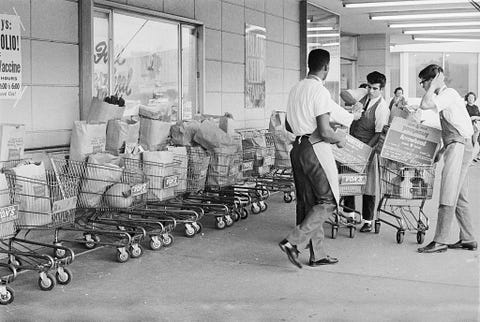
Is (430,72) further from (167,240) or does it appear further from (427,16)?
(427,16)

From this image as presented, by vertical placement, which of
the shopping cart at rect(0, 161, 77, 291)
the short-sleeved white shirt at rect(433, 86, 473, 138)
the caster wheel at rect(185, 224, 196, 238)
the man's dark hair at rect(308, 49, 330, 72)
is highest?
the man's dark hair at rect(308, 49, 330, 72)

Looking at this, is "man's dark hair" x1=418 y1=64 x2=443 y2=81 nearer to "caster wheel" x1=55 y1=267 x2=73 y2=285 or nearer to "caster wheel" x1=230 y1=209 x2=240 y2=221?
"caster wheel" x1=230 y1=209 x2=240 y2=221

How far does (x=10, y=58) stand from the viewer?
6.14 metres

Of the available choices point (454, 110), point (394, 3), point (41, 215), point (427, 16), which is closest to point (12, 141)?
point (41, 215)

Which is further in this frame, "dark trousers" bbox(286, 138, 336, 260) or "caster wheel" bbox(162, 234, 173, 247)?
"caster wheel" bbox(162, 234, 173, 247)

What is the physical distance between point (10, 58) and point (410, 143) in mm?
3676

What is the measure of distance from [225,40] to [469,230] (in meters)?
4.76

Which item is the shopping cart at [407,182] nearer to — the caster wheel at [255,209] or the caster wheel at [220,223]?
the caster wheel at [220,223]

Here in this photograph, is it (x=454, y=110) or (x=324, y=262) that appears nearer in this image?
(x=324, y=262)

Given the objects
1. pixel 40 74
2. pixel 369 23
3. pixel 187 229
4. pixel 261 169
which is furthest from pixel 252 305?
pixel 369 23

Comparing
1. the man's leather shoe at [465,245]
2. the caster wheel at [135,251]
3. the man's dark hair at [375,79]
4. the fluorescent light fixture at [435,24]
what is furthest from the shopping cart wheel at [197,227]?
the fluorescent light fixture at [435,24]

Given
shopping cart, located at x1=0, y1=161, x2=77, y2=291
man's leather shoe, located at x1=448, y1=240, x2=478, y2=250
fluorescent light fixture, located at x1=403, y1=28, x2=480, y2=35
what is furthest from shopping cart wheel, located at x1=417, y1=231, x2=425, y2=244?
fluorescent light fixture, located at x1=403, y1=28, x2=480, y2=35

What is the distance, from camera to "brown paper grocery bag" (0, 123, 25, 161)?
18.2 ft

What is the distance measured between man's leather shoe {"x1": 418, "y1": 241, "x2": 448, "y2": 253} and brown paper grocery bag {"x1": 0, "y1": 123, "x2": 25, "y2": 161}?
142 inches
